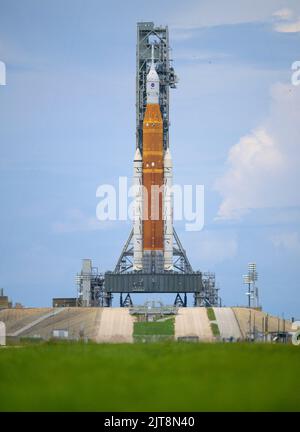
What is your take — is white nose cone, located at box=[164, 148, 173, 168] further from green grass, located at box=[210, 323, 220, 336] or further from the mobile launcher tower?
green grass, located at box=[210, 323, 220, 336]

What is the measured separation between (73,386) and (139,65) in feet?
270

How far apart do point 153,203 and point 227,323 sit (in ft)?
61.1

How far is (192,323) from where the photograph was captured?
96.1 m

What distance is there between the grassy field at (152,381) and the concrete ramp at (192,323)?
42.1 meters

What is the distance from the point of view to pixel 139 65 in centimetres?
11512

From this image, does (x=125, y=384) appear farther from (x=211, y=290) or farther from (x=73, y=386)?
(x=211, y=290)

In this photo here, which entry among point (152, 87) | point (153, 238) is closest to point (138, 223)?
point (153, 238)

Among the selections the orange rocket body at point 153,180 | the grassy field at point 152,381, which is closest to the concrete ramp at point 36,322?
the orange rocket body at point 153,180

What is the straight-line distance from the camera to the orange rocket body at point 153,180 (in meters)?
109

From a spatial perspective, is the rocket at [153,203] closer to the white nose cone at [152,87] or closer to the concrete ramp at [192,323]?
the white nose cone at [152,87]

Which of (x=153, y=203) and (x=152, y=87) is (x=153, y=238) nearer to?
(x=153, y=203)

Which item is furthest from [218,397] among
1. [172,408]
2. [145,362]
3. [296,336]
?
[296,336]
